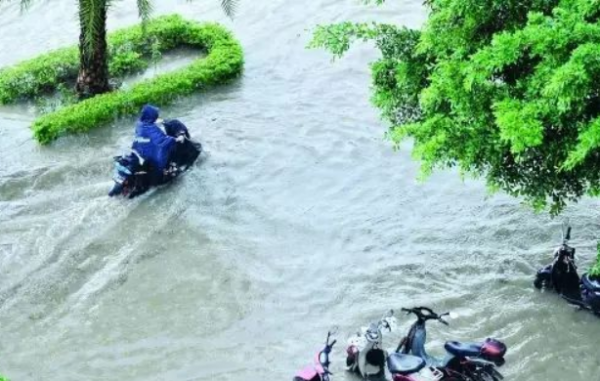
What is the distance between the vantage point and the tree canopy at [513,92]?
283 inches

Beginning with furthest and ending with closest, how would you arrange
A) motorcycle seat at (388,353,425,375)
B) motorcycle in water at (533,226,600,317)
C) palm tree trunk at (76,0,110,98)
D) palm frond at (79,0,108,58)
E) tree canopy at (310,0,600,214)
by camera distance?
palm tree trunk at (76,0,110,98), palm frond at (79,0,108,58), motorcycle in water at (533,226,600,317), motorcycle seat at (388,353,425,375), tree canopy at (310,0,600,214)

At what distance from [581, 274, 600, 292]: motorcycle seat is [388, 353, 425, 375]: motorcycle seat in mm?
2382

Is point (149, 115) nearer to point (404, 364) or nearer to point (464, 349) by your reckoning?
point (404, 364)

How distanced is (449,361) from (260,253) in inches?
144

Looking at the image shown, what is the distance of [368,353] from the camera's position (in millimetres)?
9047

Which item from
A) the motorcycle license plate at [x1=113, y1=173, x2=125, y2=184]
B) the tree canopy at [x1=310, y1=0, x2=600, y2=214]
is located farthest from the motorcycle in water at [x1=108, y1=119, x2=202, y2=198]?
the tree canopy at [x1=310, y1=0, x2=600, y2=214]

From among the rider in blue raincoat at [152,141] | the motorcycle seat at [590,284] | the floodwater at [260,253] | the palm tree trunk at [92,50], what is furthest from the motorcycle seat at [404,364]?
the palm tree trunk at [92,50]

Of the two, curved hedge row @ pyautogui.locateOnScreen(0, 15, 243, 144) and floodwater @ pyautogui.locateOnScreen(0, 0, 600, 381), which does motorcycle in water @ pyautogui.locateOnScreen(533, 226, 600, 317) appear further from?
curved hedge row @ pyautogui.locateOnScreen(0, 15, 243, 144)

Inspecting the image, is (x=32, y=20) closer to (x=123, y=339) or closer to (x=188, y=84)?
(x=188, y=84)

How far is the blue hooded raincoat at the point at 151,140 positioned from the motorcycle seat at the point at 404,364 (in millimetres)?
5512

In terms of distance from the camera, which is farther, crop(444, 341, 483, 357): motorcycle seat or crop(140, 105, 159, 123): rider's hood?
crop(140, 105, 159, 123): rider's hood

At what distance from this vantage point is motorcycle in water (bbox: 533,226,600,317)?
984 cm

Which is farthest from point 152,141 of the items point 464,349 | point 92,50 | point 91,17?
point 464,349

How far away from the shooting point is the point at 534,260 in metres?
11.1
